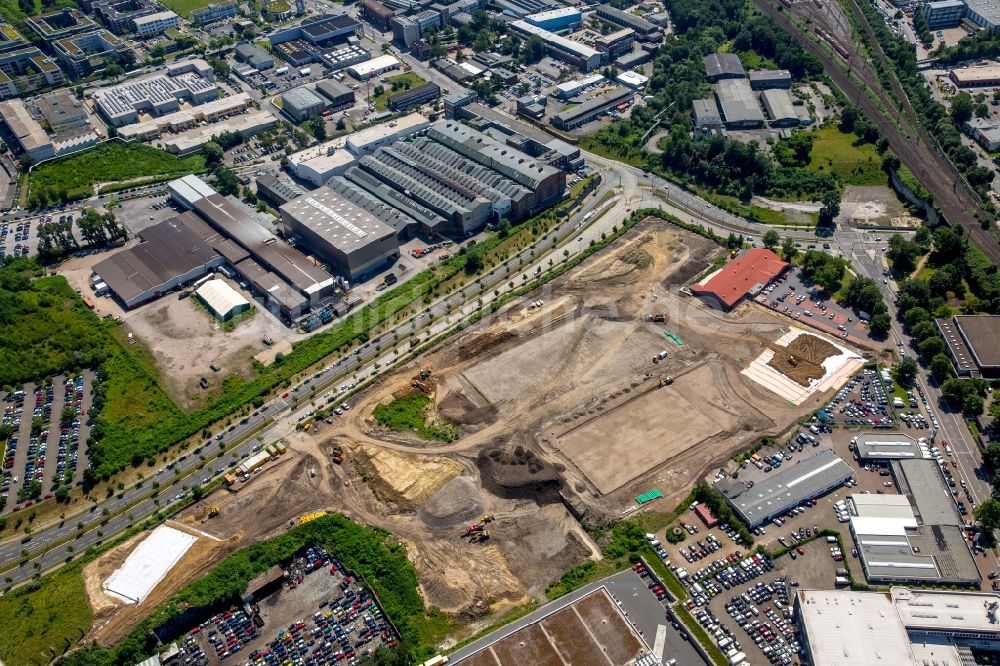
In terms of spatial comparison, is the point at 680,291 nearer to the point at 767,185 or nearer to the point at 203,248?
the point at 767,185

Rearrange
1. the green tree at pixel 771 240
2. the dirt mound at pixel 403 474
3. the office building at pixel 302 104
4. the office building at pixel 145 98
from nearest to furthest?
the dirt mound at pixel 403 474
the green tree at pixel 771 240
the office building at pixel 302 104
the office building at pixel 145 98

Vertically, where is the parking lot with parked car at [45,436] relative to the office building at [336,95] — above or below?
below

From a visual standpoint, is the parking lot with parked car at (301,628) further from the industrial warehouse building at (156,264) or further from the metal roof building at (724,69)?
the metal roof building at (724,69)

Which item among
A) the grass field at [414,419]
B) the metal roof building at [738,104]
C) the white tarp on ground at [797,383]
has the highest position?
the metal roof building at [738,104]

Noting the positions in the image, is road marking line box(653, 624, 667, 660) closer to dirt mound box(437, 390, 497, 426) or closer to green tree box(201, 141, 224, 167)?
dirt mound box(437, 390, 497, 426)

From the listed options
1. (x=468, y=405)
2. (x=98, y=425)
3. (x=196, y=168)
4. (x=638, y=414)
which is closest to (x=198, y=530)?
(x=98, y=425)

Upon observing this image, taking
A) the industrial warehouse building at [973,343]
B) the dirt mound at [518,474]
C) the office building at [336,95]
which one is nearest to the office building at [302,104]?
the office building at [336,95]

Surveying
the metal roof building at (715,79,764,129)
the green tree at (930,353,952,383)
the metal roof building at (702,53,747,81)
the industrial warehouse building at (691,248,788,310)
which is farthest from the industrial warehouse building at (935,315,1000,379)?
the metal roof building at (702,53,747,81)
